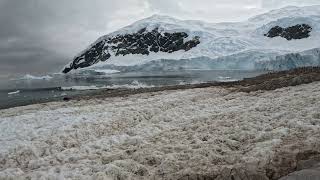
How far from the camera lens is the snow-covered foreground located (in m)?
12.5

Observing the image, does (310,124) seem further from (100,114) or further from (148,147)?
(100,114)

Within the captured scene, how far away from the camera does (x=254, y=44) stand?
169 metres

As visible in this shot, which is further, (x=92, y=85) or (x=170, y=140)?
(x=92, y=85)

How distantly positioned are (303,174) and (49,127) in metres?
12.2

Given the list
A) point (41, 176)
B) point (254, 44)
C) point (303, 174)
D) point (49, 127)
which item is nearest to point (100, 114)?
point (49, 127)

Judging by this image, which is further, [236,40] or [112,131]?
[236,40]

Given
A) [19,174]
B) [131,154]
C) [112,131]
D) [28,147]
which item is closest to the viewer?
[19,174]

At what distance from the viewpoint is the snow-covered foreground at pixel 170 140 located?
12547 millimetres

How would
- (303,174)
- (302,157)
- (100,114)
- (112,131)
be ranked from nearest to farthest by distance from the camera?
(303,174) → (302,157) → (112,131) → (100,114)

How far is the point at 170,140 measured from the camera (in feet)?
51.7

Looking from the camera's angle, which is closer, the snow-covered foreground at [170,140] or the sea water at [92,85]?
the snow-covered foreground at [170,140]

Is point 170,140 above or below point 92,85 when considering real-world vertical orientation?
above

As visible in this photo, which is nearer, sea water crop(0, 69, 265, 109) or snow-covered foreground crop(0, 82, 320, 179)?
snow-covered foreground crop(0, 82, 320, 179)

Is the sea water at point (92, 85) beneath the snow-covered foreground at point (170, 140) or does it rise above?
beneath
